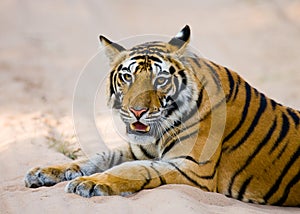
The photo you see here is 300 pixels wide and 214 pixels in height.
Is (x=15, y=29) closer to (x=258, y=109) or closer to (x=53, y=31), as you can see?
(x=53, y=31)

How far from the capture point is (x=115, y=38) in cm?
993

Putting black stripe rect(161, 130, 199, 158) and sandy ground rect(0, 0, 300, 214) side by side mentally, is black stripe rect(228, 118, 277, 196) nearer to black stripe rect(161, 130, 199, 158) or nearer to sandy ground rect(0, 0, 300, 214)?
sandy ground rect(0, 0, 300, 214)

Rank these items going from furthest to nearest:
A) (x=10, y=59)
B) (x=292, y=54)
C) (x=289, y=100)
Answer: (x=292, y=54), (x=10, y=59), (x=289, y=100)

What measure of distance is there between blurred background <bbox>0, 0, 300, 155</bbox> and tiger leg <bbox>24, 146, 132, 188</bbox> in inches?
75.5

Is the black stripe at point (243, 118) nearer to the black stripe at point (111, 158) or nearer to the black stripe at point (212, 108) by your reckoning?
the black stripe at point (212, 108)

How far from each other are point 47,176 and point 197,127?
1056 mm

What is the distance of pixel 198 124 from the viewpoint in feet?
15.9

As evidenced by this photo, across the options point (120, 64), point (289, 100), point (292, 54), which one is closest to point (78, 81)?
point (289, 100)

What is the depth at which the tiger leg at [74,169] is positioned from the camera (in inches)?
193

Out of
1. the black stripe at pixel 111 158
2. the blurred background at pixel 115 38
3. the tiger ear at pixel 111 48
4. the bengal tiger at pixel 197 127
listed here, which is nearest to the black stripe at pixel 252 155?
the bengal tiger at pixel 197 127

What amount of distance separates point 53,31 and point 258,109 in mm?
5772

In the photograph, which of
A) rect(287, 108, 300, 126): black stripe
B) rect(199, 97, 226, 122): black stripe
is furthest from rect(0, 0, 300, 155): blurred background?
rect(287, 108, 300, 126): black stripe

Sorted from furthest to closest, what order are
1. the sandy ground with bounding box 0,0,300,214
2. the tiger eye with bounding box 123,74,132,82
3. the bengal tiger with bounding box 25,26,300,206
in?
the tiger eye with bounding box 123,74,132,82 → the bengal tiger with bounding box 25,26,300,206 → the sandy ground with bounding box 0,0,300,214

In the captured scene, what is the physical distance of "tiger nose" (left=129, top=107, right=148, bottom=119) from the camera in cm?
461
